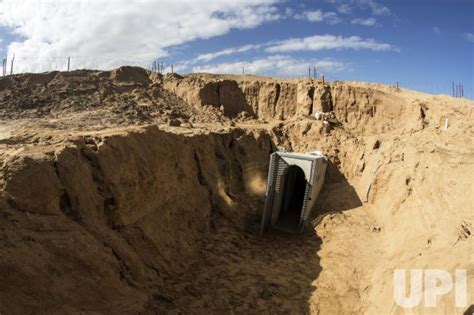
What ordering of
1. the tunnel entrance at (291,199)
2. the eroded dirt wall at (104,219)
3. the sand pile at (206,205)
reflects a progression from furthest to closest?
the tunnel entrance at (291,199)
the sand pile at (206,205)
the eroded dirt wall at (104,219)

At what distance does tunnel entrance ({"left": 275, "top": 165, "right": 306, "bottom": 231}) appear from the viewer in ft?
51.1

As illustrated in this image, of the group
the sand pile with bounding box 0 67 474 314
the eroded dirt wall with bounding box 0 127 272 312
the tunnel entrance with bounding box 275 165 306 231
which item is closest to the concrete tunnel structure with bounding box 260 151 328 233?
the tunnel entrance with bounding box 275 165 306 231

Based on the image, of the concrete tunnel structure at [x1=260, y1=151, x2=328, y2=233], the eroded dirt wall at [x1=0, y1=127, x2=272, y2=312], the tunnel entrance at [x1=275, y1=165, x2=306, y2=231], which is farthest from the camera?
the tunnel entrance at [x1=275, y1=165, x2=306, y2=231]

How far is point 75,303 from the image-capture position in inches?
277

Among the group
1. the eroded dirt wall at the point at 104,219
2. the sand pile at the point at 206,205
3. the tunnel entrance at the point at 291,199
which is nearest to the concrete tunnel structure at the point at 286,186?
the tunnel entrance at the point at 291,199

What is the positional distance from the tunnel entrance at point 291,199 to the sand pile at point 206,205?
37.7 inches

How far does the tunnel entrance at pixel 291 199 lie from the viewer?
51.1ft

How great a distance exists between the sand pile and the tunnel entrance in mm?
958

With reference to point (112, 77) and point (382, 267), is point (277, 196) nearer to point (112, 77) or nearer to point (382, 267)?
point (382, 267)

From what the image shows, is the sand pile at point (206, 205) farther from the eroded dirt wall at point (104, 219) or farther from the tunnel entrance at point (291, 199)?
the tunnel entrance at point (291, 199)

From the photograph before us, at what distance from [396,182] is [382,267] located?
13.7ft

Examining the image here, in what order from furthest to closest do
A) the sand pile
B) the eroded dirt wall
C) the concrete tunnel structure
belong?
the concrete tunnel structure < the sand pile < the eroded dirt wall

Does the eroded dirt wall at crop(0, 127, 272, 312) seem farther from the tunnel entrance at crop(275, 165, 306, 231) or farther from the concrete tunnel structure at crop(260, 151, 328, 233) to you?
the tunnel entrance at crop(275, 165, 306, 231)

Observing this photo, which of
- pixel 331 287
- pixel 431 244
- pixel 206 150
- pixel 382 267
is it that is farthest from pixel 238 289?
pixel 206 150
